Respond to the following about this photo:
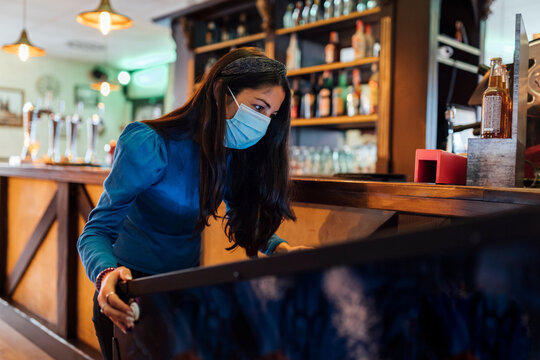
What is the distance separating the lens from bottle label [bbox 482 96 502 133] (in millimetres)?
1155

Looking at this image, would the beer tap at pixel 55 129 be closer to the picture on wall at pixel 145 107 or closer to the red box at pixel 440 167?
the red box at pixel 440 167

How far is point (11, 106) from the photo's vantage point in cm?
786

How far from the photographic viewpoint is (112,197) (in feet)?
3.51

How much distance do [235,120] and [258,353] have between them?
0.68 m

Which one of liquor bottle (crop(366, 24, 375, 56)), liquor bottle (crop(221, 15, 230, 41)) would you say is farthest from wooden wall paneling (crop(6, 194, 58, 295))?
liquor bottle (crop(221, 15, 230, 41))

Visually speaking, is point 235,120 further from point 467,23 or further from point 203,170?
point 467,23

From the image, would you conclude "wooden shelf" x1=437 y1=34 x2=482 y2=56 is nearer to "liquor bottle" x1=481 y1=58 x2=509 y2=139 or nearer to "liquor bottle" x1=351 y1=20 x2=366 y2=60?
"liquor bottle" x1=351 y1=20 x2=366 y2=60

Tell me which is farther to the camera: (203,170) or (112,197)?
(203,170)

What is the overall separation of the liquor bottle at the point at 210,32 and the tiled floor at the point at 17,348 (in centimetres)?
305

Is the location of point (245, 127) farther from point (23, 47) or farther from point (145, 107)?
point (145, 107)

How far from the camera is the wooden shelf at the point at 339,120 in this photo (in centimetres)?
329

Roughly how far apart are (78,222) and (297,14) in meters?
2.46

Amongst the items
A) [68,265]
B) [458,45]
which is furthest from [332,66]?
[68,265]

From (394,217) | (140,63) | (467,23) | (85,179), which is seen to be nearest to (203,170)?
(394,217)
